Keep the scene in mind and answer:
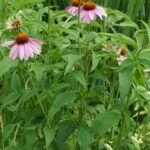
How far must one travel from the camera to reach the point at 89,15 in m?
1.69

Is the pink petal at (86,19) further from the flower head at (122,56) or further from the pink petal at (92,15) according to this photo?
the flower head at (122,56)

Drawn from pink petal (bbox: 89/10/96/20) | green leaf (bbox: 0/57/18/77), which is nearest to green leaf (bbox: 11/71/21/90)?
green leaf (bbox: 0/57/18/77)

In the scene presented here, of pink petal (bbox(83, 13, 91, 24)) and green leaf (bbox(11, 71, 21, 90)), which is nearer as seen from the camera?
pink petal (bbox(83, 13, 91, 24))

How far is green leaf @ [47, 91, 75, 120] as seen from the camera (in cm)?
163

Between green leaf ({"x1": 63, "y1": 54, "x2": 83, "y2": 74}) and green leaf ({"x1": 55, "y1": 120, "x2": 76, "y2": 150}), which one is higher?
green leaf ({"x1": 63, "y1": 54, "x2": 83, "y2": 74})

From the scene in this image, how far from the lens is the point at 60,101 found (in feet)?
5.37

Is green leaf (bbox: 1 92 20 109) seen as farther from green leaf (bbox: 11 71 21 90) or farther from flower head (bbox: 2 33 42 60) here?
flower head (bbox: 2 33 42 60)

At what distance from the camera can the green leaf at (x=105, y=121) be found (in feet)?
5.43

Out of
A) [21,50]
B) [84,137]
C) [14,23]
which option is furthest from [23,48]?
[84,137]

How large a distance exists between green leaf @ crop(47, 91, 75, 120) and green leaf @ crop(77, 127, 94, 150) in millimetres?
111

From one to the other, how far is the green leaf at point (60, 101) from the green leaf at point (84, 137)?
111 mm

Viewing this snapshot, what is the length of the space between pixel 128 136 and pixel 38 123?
35 centimetres

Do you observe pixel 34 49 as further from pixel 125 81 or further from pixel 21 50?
pixel 125 81

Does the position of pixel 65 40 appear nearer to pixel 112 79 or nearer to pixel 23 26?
pixel 23 26
